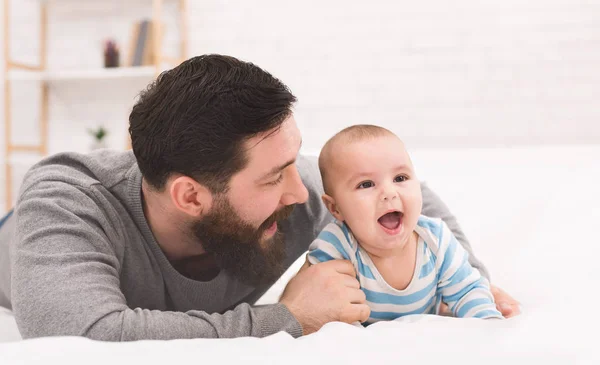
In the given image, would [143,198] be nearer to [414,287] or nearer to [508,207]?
[414,287]

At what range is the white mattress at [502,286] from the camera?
843 mm

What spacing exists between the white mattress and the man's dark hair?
0.42m

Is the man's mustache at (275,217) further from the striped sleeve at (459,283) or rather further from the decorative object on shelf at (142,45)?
the decorative object on shelf at (142,45)

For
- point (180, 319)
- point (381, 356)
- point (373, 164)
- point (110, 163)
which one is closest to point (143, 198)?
point (110, 163)

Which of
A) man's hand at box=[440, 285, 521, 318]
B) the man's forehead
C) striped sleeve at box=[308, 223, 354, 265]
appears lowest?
man's hand at box=[440, 285, 521, 318]

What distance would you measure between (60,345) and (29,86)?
11.5 feet

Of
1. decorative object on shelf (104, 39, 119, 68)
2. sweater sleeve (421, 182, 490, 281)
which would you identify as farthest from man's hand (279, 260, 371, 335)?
decorative object on shelf (104, 39, 119, 68)

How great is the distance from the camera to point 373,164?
1.22 m

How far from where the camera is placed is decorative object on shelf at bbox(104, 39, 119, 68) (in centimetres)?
362

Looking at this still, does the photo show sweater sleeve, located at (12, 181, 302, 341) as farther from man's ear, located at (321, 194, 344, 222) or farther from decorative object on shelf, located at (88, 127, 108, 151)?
decorative object on shelf, located at (88, 127, 108, 151)

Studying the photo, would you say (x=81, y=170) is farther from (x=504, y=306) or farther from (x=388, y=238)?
(x=504, y=306)

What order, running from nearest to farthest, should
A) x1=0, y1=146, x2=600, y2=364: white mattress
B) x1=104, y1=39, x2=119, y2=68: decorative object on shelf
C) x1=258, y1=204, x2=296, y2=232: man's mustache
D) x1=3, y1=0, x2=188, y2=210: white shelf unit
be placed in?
x1=0, y1=146, x2=600, y2=364: white mattress
x1=258, y1=204, x2=296, y2=232: man's mustache
x1=3, y1=0, x2=188, y2=210: white shelf unit
x1=104, y1=39, x2=119, y2=68: decorative object on shelf

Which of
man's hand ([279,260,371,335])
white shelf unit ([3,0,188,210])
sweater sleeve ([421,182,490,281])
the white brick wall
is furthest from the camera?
white shelf unit ([3,0,188,210])

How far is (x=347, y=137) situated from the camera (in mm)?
1285
